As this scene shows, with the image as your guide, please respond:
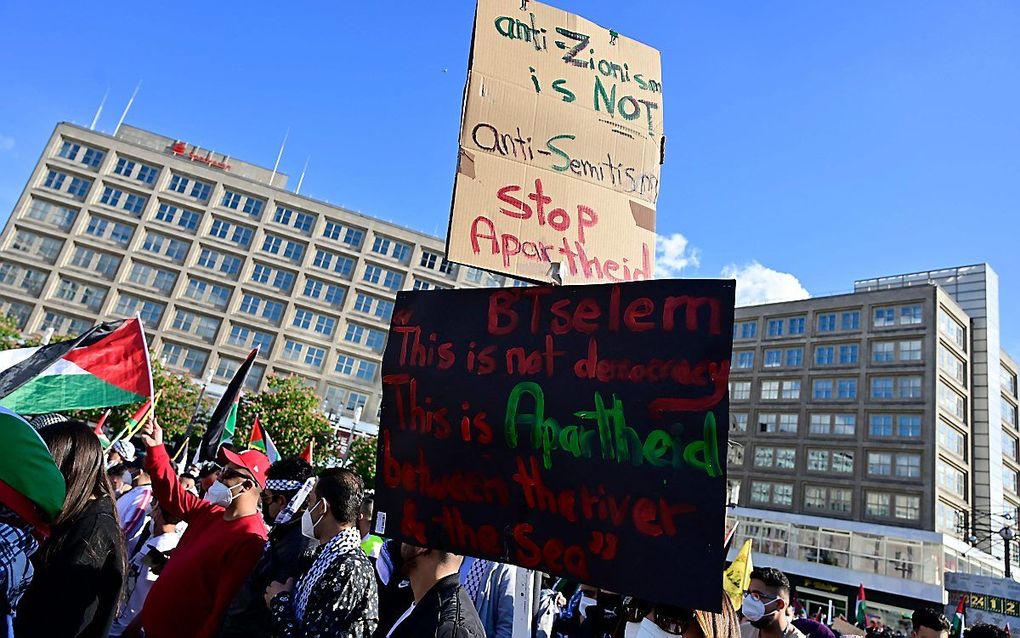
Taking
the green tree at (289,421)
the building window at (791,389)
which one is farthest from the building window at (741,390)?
the green tree at (289,421)

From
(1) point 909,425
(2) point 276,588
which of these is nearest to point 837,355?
(1) point 909,425

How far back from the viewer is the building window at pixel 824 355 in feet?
158

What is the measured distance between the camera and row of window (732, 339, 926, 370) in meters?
44.6

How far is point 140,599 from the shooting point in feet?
19.3

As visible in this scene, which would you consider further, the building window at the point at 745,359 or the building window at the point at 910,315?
the building window at the point at 745,359

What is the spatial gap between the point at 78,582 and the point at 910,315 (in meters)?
51.7

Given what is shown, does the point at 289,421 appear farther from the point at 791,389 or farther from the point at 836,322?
the point at 836,322

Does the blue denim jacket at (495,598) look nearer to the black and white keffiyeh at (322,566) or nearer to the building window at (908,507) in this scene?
the black and white keffiyeh at (322,566)

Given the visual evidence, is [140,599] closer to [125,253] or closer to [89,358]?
[89,358]

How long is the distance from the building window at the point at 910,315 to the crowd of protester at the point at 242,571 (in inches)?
1825

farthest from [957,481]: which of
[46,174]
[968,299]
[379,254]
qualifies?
[46,174]

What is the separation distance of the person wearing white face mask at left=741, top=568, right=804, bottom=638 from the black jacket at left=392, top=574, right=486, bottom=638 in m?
2.73

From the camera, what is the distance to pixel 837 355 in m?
48.0

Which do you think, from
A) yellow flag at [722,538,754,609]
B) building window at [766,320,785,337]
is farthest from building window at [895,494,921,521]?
Result: yellow flag at [722,538,754,609]
